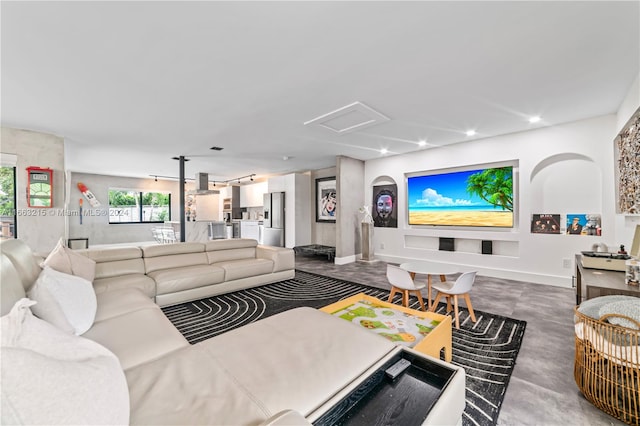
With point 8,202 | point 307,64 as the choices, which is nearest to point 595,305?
point 307,64

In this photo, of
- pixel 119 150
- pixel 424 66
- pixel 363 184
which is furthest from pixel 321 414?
pixel 119 150

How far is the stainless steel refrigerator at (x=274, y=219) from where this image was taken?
25.1 feet

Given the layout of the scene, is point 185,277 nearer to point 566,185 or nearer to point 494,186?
point 494,186

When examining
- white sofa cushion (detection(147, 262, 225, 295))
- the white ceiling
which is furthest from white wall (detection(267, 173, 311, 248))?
white sofa cushion (detection(147, 262, 225, 295))

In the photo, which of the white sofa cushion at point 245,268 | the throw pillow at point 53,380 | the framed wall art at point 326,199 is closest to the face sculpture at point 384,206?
the framed wall art at point 326,199

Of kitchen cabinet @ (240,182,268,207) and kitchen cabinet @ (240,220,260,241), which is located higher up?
kitchen cabinet @ (240,182,268,207)

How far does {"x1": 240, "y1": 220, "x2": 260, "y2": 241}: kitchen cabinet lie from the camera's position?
29.0ft

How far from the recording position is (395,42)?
2.05 metres

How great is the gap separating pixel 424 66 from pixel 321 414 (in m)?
2.71

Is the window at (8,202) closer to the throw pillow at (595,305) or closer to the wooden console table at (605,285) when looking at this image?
the throw pillow at (595,305)

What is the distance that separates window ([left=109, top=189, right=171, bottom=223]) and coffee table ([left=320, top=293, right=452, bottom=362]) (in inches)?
389

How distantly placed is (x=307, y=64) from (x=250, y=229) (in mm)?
7355

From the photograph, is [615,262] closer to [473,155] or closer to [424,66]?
[424,66]

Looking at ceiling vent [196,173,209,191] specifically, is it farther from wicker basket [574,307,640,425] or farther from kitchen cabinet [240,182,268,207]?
wicker basket [574,307,640,425]
